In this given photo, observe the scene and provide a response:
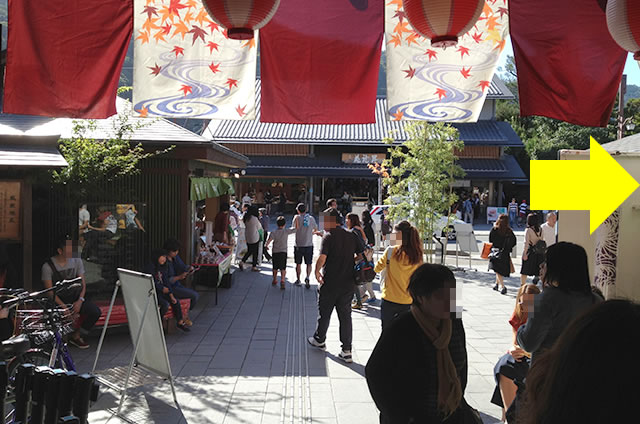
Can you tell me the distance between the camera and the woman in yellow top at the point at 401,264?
225 inches

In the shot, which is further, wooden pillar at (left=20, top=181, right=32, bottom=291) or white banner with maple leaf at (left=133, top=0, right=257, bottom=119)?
wooden pillar at (left=20, top=181, right=32, bottom=291)

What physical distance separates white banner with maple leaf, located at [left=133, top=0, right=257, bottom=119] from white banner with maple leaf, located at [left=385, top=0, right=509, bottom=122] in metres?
1.41

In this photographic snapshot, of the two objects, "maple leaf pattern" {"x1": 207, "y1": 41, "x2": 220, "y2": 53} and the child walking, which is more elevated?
"maple leaf pattern" {"x1": 207, "y1": 41, "x2": 220, "y2": 53}

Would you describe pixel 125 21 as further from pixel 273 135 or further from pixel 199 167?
pixel 273 135

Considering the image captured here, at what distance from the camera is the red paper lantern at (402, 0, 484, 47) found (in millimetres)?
3996

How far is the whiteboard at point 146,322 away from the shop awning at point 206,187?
16.0 feet

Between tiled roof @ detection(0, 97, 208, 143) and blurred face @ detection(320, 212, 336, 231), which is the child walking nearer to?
tiled roof @ detection(0, 97, 208, 143)

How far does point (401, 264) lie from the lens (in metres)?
5.76

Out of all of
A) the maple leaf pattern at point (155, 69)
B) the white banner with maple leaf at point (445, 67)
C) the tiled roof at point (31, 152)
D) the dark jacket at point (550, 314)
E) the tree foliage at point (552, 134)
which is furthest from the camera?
the tree foliage at point (552, 134)

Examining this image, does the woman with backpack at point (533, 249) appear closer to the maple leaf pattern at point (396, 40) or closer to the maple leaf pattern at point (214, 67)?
the maple leaf pattern at point (396, 40)

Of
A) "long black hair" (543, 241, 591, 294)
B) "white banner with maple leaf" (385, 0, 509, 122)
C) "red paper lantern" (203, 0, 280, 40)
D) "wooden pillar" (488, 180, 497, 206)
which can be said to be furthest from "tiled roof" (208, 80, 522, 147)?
"long black hair" (543, 241, 591, 294)

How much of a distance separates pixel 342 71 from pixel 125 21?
2.05 m

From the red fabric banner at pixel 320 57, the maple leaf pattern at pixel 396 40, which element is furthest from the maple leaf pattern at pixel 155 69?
the maple leaf pattern at pixel 396 40

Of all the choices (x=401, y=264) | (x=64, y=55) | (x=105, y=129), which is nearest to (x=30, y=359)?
(x=64, y=55)
